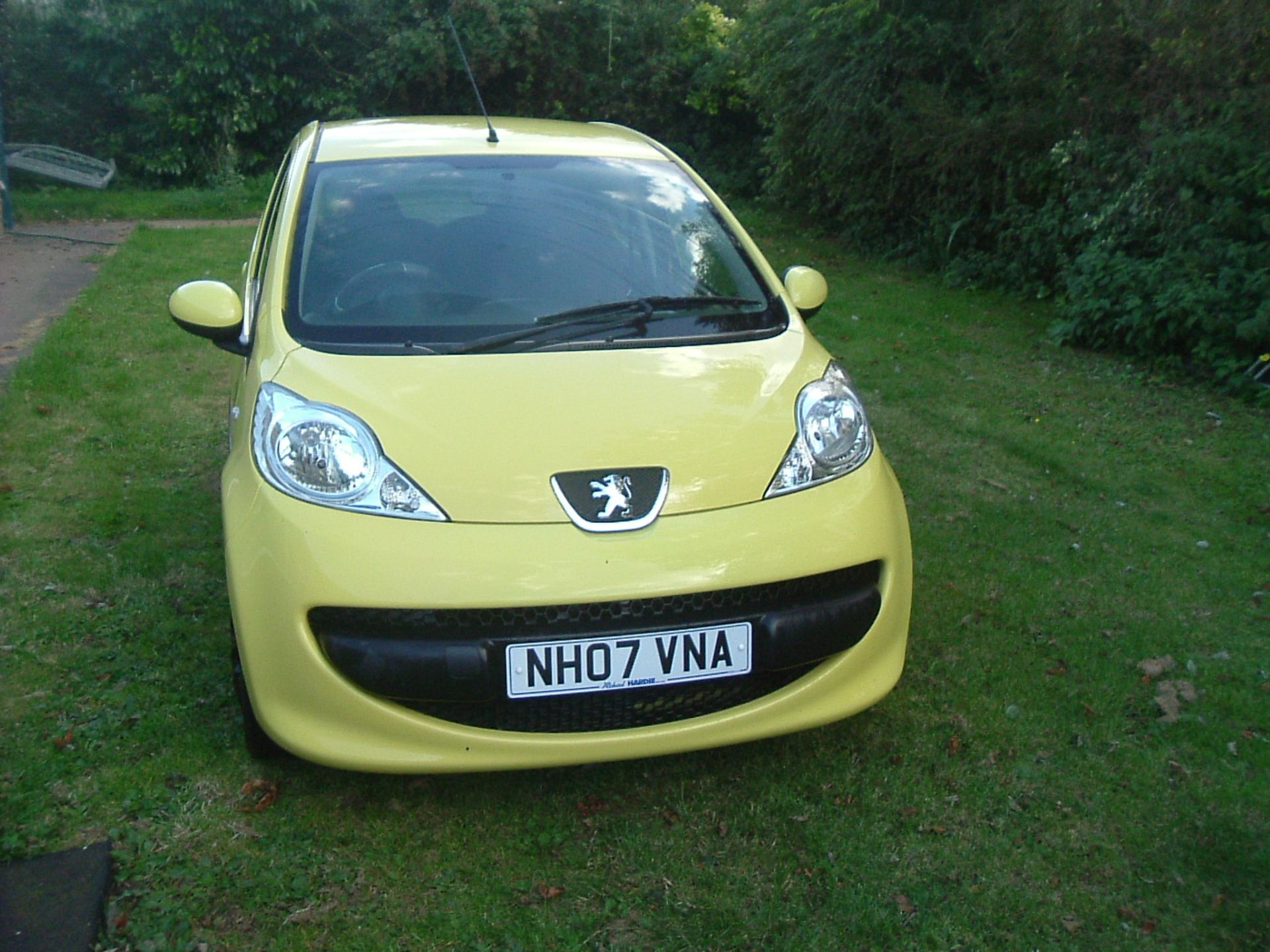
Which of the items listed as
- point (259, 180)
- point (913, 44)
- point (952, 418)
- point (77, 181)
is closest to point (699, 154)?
point (259, 180)

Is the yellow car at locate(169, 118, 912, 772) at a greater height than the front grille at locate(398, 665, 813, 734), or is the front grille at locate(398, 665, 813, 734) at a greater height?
the yellow car at locate(169, 118, 912, 772)

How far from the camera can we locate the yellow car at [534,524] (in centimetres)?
245

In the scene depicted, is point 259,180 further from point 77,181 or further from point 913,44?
point 913,44

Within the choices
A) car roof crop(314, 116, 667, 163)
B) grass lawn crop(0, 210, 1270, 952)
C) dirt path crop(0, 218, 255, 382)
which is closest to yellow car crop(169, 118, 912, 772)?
grass lawn crop(0, 210, 1270, 952)

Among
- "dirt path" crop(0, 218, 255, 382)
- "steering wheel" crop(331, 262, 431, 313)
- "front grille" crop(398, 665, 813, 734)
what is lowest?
"dirt path" crop(0, 218, 255, 382)

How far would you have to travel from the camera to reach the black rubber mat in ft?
7.45

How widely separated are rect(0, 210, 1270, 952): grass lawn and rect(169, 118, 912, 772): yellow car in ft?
0.85

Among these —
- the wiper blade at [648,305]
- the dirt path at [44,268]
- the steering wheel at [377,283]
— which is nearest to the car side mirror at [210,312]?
the steering wheel at [377,283]

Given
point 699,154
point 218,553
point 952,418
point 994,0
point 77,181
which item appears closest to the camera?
point 218,553

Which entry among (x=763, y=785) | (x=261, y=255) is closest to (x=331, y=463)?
(x=763, y=785)

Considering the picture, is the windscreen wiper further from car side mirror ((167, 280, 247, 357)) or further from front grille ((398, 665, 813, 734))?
front grille ((398, 665, 813, 734))

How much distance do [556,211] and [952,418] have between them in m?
3.22

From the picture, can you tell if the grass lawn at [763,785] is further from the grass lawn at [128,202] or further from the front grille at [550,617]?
the grass lawn at [128,202]

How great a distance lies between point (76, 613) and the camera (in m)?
3.64
